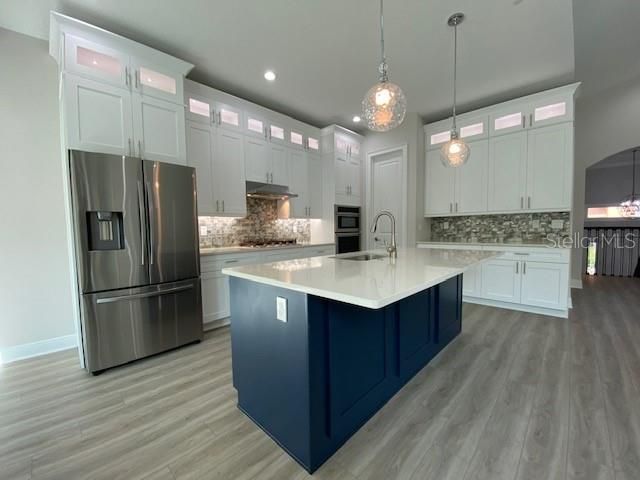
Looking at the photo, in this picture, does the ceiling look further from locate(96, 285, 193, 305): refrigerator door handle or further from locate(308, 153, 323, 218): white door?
locate(96, 285, 193, 305): refrigerator door handle

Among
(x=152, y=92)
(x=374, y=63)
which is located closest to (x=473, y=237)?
(x=374, y=63)

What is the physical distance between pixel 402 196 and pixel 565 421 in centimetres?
358

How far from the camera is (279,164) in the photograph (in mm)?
4176

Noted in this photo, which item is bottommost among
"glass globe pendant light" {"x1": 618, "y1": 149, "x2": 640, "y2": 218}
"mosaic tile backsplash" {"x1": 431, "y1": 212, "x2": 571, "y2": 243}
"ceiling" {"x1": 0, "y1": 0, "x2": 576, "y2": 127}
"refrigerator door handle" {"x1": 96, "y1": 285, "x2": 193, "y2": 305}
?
"refrigerator door handle" {"x1": 96, "y1": 285, "x2": 193, "y2": 305}

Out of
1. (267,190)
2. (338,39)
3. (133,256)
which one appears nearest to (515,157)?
(338,39)

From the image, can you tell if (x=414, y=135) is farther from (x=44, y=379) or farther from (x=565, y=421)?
(x=44, y=379)

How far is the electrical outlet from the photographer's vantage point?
1.42 m

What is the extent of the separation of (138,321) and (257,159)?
247 centimetres

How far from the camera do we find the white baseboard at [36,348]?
252 cm

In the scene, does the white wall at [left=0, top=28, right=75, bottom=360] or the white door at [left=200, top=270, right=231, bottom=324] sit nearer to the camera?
the white wall at [left=0, top=28, right=75, bottom=360]

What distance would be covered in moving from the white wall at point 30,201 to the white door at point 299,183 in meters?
2.72

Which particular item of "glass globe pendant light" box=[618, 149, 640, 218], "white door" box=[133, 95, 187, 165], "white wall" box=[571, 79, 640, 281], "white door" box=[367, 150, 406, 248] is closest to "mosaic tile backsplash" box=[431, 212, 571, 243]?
"white door" box=[367, 150, 406, 248]

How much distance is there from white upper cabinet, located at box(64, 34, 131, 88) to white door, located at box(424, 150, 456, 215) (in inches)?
169

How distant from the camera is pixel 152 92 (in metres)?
2.64
